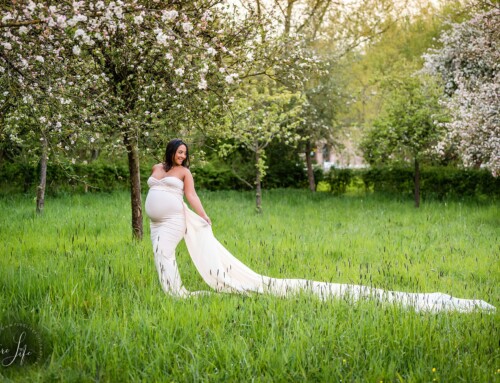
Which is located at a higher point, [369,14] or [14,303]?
[369,14]

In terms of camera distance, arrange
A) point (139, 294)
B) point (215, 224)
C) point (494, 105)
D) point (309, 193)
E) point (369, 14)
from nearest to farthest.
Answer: point (139, 294) → point (215, 224) → point (494, 105) → point (309, 193) → point (369, 14)

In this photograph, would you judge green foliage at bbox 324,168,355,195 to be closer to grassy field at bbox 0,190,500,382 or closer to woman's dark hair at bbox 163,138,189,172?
grassy field at bbox 0,190,500,382

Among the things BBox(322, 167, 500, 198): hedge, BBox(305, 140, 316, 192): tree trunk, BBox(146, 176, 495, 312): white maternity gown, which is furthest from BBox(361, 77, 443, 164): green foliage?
BBox(146, 176, 495, 312): white maternity gown

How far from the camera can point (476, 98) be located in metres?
17.2

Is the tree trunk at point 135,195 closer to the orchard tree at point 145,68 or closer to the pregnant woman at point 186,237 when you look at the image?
the orchard tree at point 145,68

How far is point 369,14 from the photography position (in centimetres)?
3177

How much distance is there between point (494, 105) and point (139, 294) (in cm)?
1318

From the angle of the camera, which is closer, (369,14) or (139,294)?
(139,294)

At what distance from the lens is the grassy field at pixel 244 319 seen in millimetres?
5023

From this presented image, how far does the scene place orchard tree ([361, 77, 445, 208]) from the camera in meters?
20.2

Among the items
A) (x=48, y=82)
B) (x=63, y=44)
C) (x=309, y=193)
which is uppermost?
(x=63, y=44)

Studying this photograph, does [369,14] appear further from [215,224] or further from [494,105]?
[215,224]

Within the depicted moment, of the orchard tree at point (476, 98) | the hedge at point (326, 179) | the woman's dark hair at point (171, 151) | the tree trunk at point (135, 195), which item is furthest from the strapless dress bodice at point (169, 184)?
the hedge at point (326, 179)

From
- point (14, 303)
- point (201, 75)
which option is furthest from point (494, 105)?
point (14, 303)
